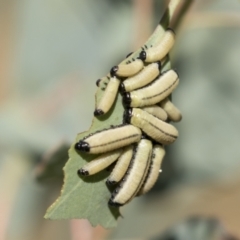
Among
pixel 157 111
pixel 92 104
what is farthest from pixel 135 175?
pixel 92 104

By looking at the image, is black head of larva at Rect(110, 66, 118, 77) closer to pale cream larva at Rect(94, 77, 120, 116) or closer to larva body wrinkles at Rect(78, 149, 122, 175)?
pale cream larva at Rect(94, 77, 120, 116)

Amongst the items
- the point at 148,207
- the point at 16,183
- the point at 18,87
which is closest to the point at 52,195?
the point at 16,183

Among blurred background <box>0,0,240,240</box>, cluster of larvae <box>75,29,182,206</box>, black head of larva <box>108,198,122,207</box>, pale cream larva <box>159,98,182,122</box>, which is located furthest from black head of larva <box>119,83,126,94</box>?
blurred background <box>0,0,240,240</box>

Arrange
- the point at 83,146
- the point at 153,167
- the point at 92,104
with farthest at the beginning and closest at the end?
the point at 92,104 → the point at 153,167 → the point at 83,146

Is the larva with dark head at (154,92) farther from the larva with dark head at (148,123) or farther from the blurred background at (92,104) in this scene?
the blurred background at (92,104)

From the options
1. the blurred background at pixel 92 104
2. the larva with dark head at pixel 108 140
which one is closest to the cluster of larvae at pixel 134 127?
the larva with dark head at pixel 108 140

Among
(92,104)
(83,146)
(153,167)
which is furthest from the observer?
(92,104)

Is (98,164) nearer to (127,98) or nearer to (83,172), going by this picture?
(83,172)
